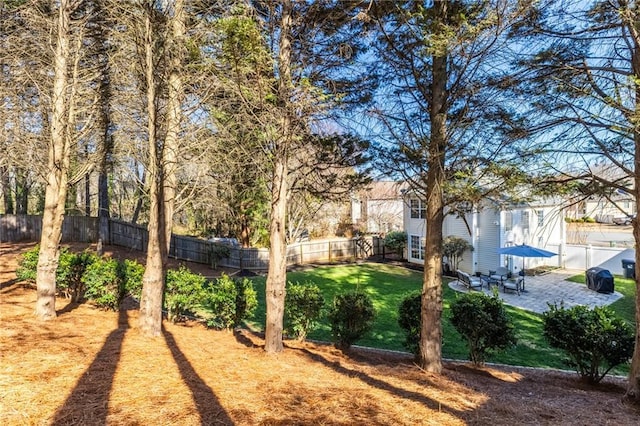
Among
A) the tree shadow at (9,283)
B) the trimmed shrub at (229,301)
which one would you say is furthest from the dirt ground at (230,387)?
the tree shadow at (9,283)

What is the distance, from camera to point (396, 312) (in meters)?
11.0

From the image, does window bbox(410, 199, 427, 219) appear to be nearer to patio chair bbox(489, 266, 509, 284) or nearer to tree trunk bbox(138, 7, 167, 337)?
patio chair bbox(489, 266, 509, 284)

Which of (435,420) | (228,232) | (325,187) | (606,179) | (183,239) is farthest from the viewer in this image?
(228,232)

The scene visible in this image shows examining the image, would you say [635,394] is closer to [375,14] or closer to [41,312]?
[375,14]

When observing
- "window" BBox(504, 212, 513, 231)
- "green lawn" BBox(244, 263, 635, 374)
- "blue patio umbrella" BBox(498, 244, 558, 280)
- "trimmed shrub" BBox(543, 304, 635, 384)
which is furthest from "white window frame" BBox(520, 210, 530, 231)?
"trimmed shrub" BBox(543, 304, 635, 384)

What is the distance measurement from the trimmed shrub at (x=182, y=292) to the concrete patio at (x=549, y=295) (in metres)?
10.8

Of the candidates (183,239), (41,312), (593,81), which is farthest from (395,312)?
(183,239)

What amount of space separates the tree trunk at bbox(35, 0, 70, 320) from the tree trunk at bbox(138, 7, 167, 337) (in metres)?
1.44

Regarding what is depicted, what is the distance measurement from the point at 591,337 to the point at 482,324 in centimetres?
162

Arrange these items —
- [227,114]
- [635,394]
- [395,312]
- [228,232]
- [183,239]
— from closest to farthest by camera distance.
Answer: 1. [635,394]
2. [227,114]
3. [395,312]
4. [183,239]
5. [228,232]

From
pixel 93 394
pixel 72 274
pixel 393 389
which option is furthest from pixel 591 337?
pixel 72 274

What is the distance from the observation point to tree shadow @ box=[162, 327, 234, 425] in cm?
272

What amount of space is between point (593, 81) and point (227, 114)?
584 cm

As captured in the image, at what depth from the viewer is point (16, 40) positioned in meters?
6.31
